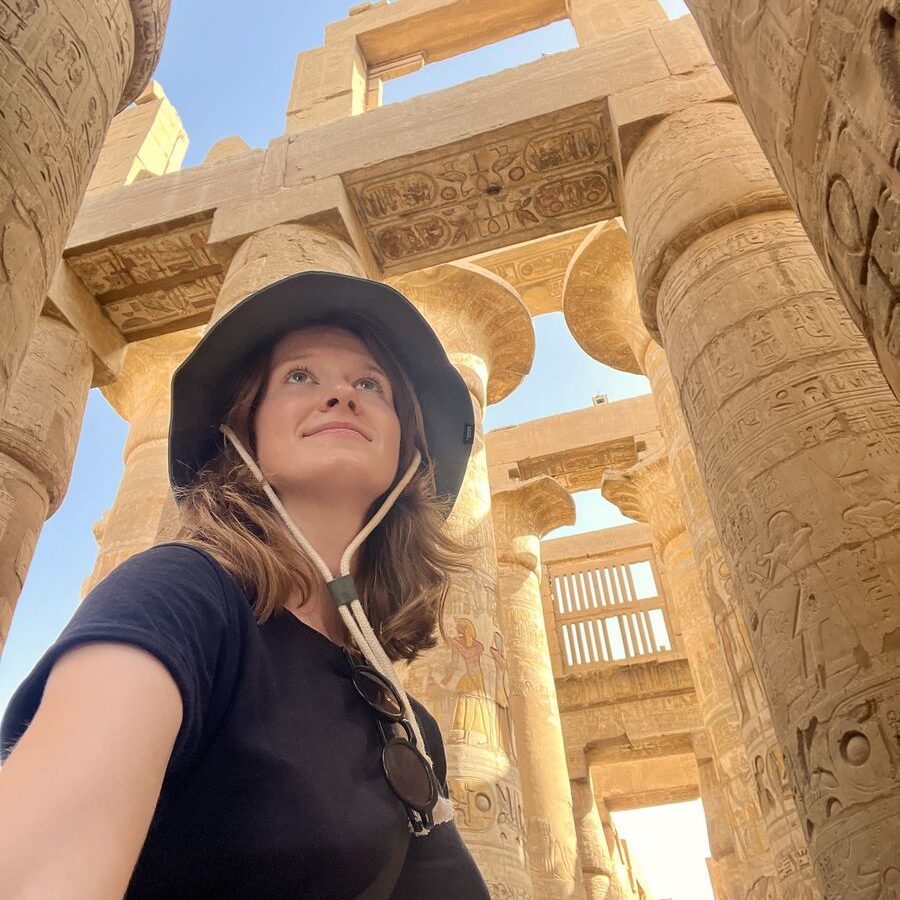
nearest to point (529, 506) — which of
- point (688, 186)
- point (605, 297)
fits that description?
point (605, 297)

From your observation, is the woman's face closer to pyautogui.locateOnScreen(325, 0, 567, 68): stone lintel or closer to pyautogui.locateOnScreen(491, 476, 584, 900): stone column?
A: pyautogui.locateOnScreen(491, 476, 584, 900): stone column

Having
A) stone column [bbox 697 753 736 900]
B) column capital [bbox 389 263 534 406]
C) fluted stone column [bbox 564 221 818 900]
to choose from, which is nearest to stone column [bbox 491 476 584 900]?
stone column [bbox 697 753 736 900]

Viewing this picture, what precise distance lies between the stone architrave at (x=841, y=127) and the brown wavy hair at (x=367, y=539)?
92cm

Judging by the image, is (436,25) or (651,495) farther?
(436,25)

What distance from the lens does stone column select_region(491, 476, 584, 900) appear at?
8094 millimetres

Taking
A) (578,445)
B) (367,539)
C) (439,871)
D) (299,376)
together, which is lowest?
(439,871)

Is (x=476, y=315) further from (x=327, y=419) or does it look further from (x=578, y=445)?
(x=327, y=419)

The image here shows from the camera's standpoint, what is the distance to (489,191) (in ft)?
19.6

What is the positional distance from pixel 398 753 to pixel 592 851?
438 inches

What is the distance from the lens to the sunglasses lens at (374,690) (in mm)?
1142

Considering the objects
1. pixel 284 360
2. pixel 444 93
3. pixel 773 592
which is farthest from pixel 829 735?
pixel 444 93

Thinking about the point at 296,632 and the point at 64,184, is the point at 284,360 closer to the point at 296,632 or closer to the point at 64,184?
the point at 296,632

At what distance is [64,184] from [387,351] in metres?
1.38

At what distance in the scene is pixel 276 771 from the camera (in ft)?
3.05
